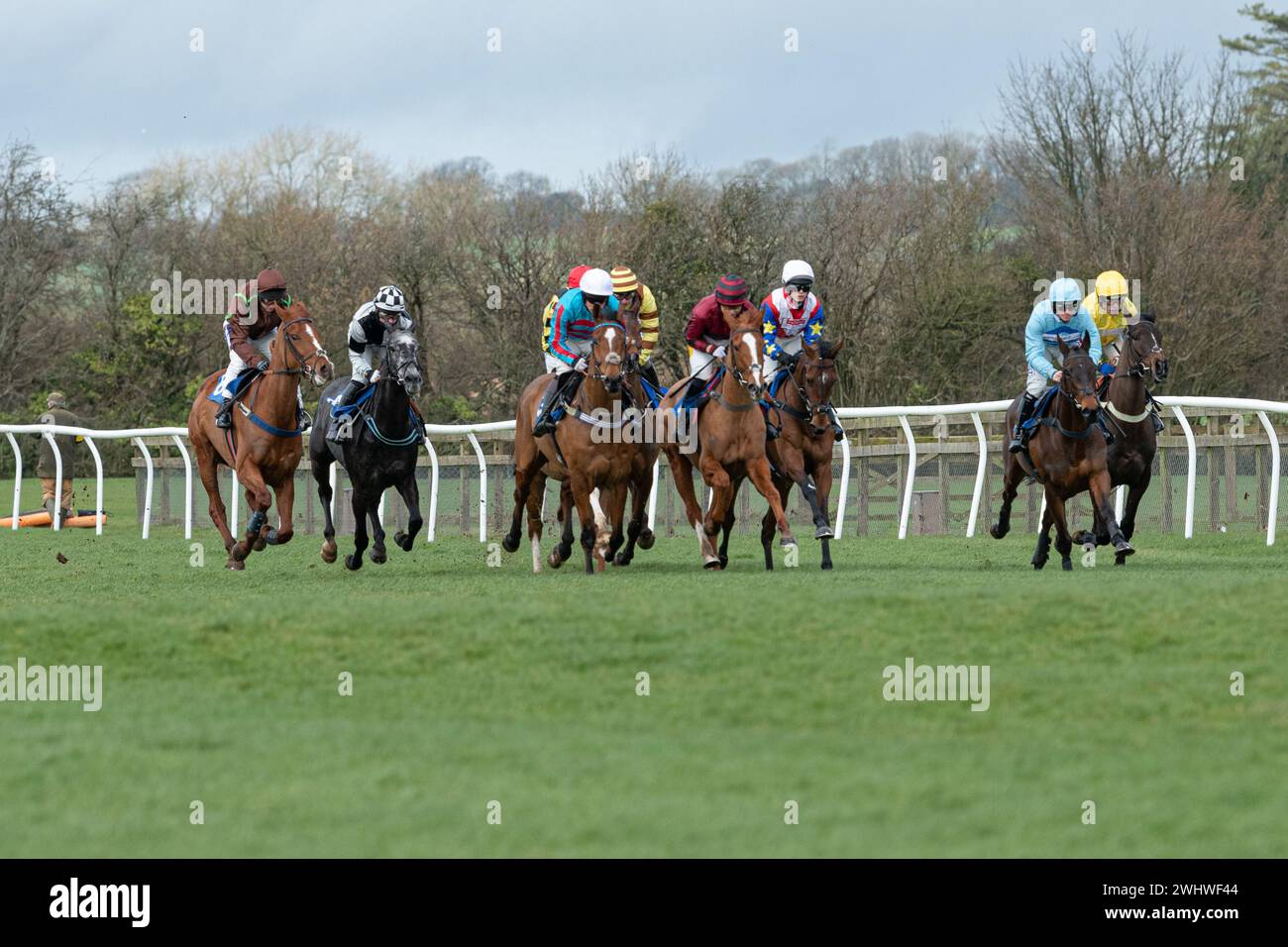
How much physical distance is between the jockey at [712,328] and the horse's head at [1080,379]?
2.18m

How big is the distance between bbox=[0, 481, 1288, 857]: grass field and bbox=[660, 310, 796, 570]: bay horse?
2159 millimetres

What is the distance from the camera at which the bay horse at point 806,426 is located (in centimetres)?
1327

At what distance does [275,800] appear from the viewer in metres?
5.68

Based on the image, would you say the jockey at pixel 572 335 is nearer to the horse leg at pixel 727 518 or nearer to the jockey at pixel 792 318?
the jockey at pixel 792 318

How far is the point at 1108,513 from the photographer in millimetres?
12680

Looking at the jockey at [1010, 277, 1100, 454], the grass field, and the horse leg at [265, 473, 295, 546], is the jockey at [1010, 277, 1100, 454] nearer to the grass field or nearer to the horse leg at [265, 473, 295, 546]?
the grass field

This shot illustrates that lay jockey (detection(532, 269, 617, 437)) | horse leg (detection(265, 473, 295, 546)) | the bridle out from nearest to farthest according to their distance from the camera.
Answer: jockey (detection(532, 269, 617, 437)), the bridle, horse leg (detection(265, 473, 295, 546))

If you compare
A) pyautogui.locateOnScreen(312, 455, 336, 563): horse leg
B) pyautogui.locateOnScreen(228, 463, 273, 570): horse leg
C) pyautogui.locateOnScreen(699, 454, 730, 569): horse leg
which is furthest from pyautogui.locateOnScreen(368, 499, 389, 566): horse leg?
pyautogui.locateOnScreen(699, 454, 730, 569): horse leg

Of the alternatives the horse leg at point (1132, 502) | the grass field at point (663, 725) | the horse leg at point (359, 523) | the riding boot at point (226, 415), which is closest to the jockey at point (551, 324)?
the horse leg at point (359, 523)

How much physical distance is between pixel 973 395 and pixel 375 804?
1204 inches

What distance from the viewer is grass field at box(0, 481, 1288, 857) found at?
17.3 ft

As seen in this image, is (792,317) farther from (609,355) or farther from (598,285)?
(609,355)

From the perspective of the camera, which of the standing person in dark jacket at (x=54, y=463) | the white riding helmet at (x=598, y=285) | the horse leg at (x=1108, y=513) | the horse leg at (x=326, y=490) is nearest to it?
the horse leg at (x=1108, y=513)

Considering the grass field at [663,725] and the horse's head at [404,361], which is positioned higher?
the horse's head at [404,361]
